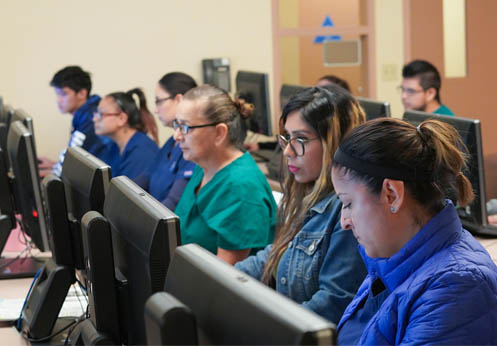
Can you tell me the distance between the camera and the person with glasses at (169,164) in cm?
302

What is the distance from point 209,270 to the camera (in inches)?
33.6

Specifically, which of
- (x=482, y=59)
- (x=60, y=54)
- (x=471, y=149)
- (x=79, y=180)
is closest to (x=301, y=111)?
(x=79, y=180)

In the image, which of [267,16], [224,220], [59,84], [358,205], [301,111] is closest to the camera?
[358,205]

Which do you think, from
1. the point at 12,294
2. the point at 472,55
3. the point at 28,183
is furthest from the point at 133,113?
the point at 472,55

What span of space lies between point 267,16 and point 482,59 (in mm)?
1808

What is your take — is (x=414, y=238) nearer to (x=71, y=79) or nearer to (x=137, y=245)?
(x=137, y=245)

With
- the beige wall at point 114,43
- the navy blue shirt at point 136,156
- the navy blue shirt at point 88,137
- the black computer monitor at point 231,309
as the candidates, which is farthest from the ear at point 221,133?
the beige wall at point 114,43

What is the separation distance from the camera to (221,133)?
254cm

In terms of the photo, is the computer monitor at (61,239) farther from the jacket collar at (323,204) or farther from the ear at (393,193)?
the ear at (393,193)

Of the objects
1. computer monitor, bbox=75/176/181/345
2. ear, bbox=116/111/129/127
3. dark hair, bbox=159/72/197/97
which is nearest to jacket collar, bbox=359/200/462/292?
computer monitor, bbox=75/176/181/345

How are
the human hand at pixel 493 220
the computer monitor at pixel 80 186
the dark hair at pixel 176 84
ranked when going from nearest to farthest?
the computer monitor at pixel 80 186, the human hand at pixel 493 220, the dark hair at pixel 176 84

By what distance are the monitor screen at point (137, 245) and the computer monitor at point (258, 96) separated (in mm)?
3313

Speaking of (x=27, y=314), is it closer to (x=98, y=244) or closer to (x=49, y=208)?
(x=49, y=208)

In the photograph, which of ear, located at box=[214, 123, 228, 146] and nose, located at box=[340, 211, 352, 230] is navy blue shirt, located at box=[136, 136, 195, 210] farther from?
nose, located at box=[340, 211, 352, 230]
